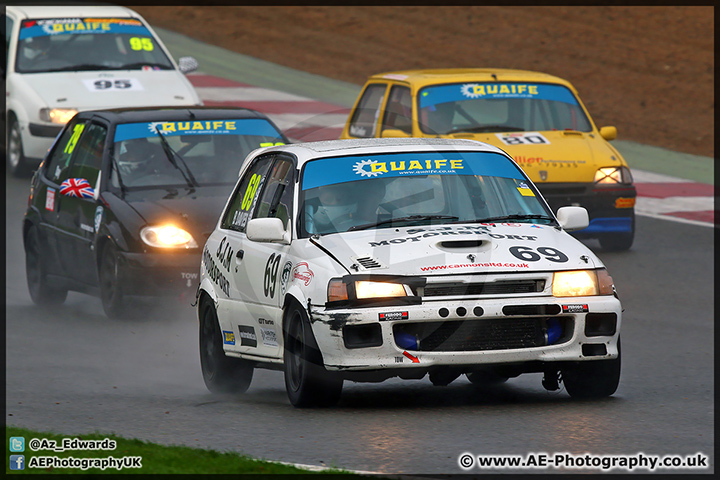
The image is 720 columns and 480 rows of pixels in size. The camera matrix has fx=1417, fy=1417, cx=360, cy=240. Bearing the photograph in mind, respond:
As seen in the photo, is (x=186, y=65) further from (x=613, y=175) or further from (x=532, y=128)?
(x=613, y=175)

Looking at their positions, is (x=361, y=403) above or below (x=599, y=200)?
above

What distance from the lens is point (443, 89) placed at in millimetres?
14992

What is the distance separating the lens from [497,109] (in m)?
14.8

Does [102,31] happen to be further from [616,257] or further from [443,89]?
[616,257]

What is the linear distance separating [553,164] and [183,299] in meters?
4.55

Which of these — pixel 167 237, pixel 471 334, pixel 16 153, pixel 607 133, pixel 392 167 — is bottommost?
pixel 16 153

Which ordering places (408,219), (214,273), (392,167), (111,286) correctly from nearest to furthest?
(408,219)
(392,167)
(214,273)
(111,286)

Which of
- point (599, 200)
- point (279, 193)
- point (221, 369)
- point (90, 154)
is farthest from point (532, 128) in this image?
point (221, 369)

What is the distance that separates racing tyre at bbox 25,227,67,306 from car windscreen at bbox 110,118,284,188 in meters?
1.36

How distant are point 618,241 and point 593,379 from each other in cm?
681

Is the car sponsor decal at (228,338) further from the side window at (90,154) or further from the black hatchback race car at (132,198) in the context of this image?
the side window at (90,154)

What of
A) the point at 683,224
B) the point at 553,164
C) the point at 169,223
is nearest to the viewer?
the point at 169,223

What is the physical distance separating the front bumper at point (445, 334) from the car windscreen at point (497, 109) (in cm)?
711

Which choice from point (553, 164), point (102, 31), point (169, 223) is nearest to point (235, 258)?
point (169, 223)
